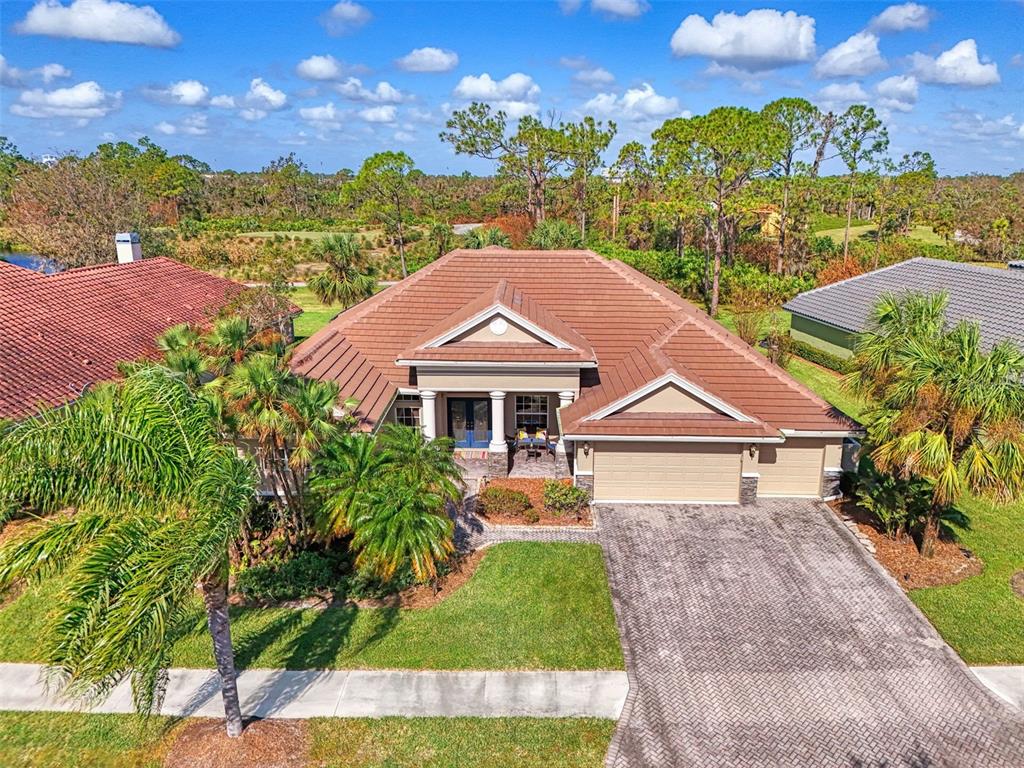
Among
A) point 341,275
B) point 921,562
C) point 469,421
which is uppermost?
point 341,275

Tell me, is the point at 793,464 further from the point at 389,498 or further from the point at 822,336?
the point at 822,336

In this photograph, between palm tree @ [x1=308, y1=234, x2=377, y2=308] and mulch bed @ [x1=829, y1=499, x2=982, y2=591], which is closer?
mulch bed @ [x1=829, y1=499, x2=982, y2=591]

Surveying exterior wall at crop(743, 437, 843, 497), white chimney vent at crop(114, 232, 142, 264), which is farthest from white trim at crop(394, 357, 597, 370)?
white chimney vent at crop(114, 232, 142, 264)

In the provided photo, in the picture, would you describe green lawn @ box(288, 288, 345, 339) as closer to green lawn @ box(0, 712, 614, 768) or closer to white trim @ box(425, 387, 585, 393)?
white trim @ box(425, 387, 585, 393)

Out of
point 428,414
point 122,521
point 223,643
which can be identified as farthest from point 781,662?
point 428,414

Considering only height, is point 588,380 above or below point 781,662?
above

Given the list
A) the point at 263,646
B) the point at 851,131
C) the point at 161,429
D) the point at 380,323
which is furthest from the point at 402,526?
the point at 851,131
